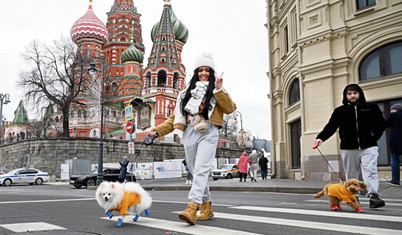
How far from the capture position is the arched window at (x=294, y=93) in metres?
18.7

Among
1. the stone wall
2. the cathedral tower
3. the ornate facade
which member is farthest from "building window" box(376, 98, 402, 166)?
the cathedral tower

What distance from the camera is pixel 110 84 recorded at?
66188 mm

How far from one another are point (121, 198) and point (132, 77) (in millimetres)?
59435

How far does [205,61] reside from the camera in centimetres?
500

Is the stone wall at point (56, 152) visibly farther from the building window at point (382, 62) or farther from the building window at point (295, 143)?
the building window at point (382, 62)

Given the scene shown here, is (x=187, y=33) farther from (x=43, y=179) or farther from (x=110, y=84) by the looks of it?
(x=43, y=179)

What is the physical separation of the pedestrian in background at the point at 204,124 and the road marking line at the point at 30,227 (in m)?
1.60

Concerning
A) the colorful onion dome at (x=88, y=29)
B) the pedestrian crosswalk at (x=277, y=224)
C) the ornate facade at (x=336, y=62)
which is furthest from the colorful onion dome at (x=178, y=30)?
the pedestrian crosswalk at (x=277, y=224)

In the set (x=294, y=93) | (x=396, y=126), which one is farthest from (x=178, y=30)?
(x=396, y=126)

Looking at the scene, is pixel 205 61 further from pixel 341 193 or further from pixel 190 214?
pixel 341 193

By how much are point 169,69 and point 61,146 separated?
24.9m

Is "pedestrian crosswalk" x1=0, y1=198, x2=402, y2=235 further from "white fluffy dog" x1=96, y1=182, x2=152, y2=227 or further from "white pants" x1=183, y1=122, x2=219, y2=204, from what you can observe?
"white pants" x1=183, y1=122, x2=219, y2=204

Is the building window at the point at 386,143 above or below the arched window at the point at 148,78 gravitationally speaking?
below

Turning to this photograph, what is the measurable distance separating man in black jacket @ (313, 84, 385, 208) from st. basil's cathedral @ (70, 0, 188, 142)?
4996 centimetres
